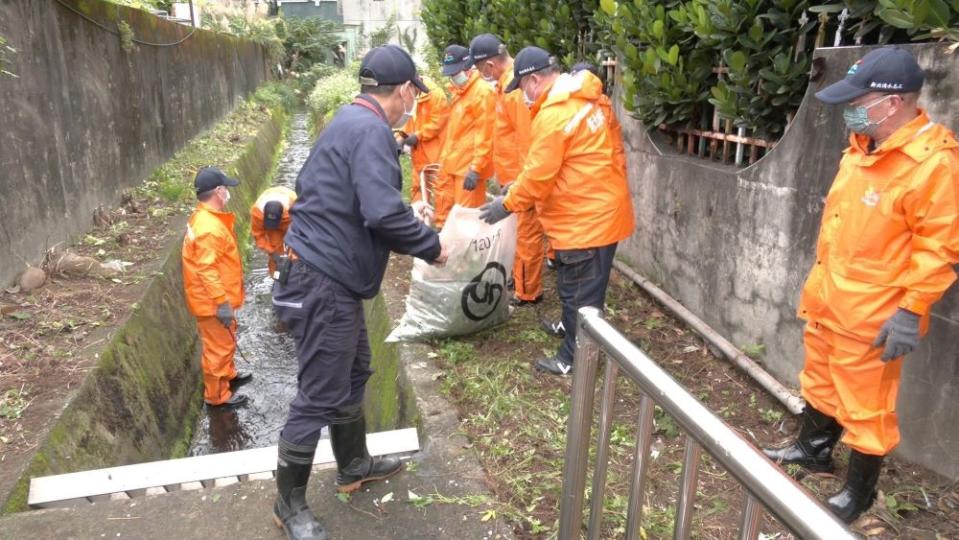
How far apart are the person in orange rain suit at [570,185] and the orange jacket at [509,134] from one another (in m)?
1.21

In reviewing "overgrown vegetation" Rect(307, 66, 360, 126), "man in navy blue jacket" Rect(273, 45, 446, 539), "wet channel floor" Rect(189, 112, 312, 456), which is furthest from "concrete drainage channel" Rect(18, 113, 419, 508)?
"overgrown vegetation" Rect(307, 66, 360, 126)

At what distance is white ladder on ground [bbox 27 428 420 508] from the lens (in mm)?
3018

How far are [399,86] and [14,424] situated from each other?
2736 mm

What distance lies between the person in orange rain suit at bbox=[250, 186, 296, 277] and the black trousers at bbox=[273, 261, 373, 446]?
282cm

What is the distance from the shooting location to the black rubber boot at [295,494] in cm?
259

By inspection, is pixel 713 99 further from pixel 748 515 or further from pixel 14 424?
pixel 14 424

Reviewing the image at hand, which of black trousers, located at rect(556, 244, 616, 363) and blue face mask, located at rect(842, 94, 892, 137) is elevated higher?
blue face mask, located at rect(842, 94, 892, 137)

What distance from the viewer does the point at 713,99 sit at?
412 cm

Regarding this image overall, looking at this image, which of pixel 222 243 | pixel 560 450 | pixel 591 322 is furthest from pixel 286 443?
pixel 222 243

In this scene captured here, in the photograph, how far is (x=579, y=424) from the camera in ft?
5.74

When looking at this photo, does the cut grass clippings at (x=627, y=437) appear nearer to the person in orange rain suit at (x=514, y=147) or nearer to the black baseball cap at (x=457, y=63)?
the person in orange rain suit at (x=514, y=147)

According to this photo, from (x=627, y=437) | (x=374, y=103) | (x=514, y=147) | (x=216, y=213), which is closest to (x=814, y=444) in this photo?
(x=627, y=437)

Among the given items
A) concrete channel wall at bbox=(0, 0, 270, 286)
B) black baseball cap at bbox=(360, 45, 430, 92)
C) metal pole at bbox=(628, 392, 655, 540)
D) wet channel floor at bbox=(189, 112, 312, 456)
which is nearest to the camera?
metal pole at bbox=(628, 392, 655, 540)

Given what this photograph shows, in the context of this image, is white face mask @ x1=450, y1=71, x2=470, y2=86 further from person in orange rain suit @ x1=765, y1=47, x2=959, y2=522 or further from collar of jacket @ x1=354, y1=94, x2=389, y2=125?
person in orange rain suit @ x1=765, y1=47, x2=959, y2=522
